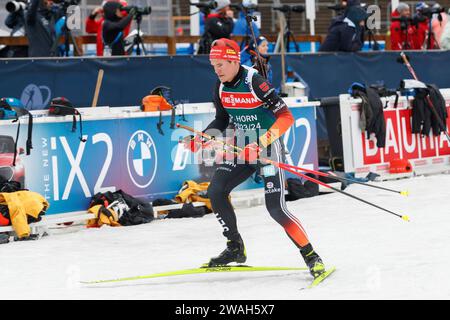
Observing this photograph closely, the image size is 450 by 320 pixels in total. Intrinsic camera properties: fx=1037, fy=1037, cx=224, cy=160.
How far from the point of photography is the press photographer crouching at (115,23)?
1509 centimetres

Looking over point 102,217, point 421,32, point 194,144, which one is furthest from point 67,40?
point 421,32

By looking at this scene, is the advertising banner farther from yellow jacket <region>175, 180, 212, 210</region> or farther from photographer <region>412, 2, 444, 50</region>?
Result: photographer <region>412, 2, 444, 50</region>

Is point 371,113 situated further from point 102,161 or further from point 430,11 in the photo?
point 430,11

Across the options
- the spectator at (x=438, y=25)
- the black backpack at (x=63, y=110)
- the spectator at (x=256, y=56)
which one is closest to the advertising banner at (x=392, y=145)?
the spectator at (x=256, y=56)

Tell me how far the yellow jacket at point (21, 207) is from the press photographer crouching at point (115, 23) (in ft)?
14.5

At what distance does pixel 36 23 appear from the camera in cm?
1456

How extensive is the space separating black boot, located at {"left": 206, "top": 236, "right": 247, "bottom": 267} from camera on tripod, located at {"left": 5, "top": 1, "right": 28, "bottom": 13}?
7125 mm

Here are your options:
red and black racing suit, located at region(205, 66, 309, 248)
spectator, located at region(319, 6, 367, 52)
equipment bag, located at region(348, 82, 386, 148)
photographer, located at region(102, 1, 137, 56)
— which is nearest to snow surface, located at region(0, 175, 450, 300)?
red and black racing suit, located at region(205, 66, 309, 248)

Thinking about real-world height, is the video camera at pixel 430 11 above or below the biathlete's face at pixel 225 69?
above

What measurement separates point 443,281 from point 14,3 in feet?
28.7

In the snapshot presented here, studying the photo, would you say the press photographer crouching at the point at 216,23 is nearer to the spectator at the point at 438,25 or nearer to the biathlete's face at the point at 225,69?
the spectator at the point at 438,25

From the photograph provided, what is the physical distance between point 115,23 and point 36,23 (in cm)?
116

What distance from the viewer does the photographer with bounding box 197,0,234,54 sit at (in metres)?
15.6

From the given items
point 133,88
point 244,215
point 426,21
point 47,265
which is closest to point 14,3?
point 133,88
